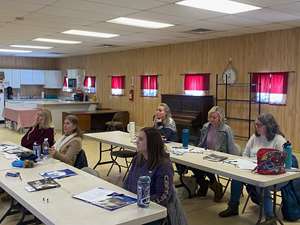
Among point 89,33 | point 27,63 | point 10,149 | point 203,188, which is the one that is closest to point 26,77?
point 27,63

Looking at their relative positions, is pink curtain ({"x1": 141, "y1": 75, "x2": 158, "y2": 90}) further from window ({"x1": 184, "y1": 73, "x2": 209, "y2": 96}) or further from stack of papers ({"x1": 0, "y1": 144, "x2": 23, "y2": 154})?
stack of papers ({"x1": 0, "y1": 144, "x2": 23, "y2": 154})

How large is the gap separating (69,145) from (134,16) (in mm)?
2563

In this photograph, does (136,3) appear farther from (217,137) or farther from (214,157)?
(214,157)

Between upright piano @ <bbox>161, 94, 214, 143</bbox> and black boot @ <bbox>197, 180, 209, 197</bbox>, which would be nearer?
black boot @ <bbox>197, 180, 209, 197</bbox>

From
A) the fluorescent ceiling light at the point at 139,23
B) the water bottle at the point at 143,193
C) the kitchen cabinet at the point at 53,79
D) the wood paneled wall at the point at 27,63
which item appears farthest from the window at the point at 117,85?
the water bottle at the point at 143,193

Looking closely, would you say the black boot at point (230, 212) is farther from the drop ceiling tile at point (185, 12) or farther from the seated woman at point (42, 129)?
the drop ceiling tile at point (185, 12)

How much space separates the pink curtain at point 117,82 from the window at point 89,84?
4.22ft

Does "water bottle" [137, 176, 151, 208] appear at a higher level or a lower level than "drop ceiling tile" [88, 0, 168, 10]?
lower

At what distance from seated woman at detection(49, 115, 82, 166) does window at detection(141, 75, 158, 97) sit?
5991 mm

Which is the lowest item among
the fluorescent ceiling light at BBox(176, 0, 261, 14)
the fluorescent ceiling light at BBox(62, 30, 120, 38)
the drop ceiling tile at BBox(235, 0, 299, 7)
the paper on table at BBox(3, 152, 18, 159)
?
the paper on table at BBox(3, 152, 18, 159)

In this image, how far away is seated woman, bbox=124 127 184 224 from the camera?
2238 millimetres

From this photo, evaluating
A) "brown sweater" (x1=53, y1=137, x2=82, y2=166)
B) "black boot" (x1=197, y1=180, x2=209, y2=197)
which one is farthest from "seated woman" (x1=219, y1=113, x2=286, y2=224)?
"brown sweater" (x1=53, y1=137, x2=82, y2=166)

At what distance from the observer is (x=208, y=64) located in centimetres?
791

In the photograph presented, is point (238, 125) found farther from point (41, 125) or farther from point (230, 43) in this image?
point (41, 125)
